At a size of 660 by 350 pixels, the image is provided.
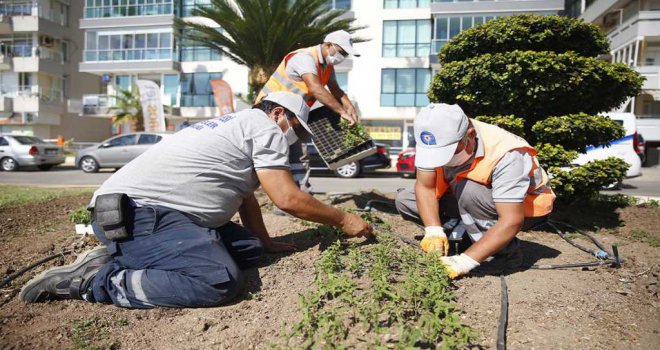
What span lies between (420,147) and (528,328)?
1.16m

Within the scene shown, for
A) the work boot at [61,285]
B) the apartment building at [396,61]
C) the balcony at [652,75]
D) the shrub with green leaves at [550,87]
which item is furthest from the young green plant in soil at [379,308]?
the balcony at [652,75]

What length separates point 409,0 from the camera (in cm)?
2823

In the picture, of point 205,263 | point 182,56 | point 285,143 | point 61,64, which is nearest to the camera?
point 205,263

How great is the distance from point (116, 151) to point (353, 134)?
41.7 ft

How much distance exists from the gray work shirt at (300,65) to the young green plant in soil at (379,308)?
209 cm

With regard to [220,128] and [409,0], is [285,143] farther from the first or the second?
[409,0]

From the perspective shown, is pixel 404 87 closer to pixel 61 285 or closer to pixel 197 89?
pixel 197 89

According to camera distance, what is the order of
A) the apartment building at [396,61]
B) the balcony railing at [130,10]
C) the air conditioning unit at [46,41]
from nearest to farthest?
the apartment building at [396,61]
the balcony railing at [130,10]
the air conditioning unit at [46,41]

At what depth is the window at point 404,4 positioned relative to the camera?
28109mm

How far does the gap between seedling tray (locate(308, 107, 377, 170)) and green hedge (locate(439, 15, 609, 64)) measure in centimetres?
157

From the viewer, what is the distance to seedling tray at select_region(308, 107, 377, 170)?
15.3ft

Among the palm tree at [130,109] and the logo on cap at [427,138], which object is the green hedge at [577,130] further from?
the palm tree at [130,109]

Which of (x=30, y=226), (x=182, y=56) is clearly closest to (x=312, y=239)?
(x=30, y=226)

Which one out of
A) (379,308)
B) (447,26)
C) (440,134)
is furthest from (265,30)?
(447,26)
